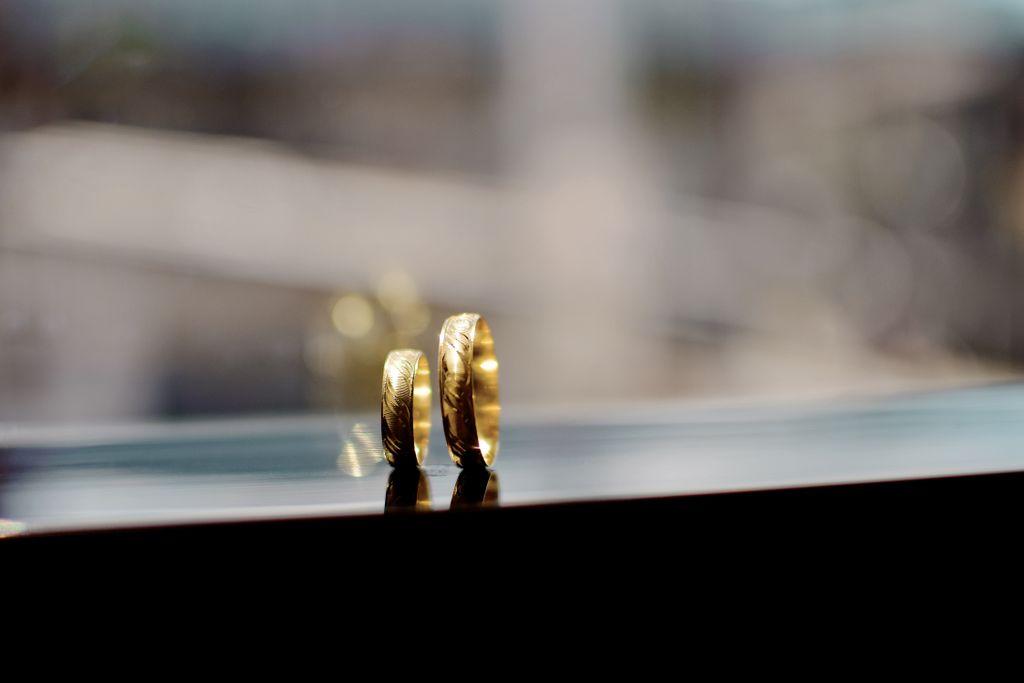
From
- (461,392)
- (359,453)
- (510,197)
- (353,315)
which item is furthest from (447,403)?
(510,197)

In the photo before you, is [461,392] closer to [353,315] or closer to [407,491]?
[407,491]

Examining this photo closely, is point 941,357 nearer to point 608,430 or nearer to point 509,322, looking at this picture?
point 509,322

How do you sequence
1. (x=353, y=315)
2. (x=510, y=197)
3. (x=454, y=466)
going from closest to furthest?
(x=454, y=466) → (x=353, y=315) → (x=510, y=197)

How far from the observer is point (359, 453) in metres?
0.70

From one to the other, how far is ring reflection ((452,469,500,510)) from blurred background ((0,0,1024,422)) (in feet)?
7.04

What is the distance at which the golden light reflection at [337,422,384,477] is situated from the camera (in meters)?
0.60

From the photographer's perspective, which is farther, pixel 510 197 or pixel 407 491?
pixel 510 197

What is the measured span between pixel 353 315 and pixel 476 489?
2404 millimetres

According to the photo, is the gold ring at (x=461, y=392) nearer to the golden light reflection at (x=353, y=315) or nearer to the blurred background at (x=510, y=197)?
the blurred background at (x=510, y=197)

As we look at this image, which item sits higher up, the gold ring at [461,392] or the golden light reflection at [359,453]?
the gold ring at [461,392]

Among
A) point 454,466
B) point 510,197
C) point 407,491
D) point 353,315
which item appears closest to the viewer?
point 407,491

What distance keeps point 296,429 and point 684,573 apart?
543mm

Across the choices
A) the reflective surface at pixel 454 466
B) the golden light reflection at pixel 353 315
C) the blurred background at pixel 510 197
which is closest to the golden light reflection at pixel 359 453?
the reflective surface at pixel 454 466

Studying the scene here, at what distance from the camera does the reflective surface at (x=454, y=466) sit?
0.47 metres
